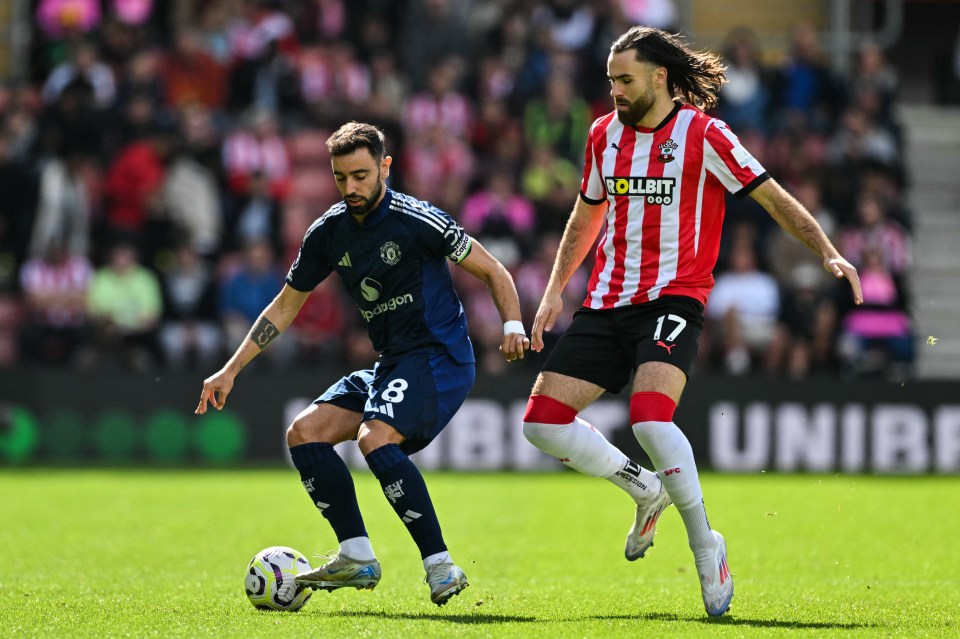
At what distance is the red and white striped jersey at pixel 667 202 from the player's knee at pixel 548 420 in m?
0.54

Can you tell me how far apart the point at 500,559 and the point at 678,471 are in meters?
2.46

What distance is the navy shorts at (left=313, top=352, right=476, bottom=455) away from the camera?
6.87m

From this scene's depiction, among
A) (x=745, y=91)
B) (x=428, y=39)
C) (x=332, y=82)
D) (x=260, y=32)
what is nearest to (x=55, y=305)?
(x=332, y=82)

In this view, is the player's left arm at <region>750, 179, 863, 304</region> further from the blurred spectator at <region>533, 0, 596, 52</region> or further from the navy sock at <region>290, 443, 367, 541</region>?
the blurred spectator at <region>533, 0, 596, 52</region>

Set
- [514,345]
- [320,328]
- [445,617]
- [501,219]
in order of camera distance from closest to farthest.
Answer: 1. [445,617]
2. [514,345]
3. [320,328]
4. [501,219]

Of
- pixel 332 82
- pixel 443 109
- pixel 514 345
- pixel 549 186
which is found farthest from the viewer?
pixel 332 82

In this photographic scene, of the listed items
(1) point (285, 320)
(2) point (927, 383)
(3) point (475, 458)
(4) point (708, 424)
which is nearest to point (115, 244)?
(3) point (475, 458)

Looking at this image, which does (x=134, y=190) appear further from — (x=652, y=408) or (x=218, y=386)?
(x=652, y=408)

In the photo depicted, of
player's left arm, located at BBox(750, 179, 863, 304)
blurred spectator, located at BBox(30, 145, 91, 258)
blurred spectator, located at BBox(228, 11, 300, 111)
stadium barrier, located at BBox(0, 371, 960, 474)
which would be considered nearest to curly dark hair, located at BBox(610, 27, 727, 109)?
player's left arm, located at BBox(750, 179, 863, 304)

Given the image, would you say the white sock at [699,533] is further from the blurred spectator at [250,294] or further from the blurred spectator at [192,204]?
the blurred spectator at [192,204]

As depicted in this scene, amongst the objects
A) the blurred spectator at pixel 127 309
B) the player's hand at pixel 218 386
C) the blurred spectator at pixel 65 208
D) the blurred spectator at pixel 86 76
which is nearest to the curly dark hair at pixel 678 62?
the player's hand at pixel 218 386

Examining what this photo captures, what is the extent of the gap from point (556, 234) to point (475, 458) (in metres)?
3.00

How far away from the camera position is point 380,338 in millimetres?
7199

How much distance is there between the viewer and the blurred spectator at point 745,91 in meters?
18.2
